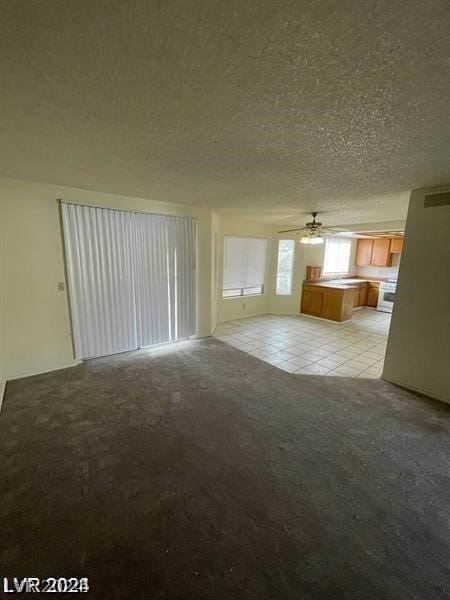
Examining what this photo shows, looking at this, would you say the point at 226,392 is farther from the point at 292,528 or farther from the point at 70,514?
the point at 70,514

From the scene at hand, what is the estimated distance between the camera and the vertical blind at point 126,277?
11.2 feet

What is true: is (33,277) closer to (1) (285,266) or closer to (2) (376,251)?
(1) (285,266)

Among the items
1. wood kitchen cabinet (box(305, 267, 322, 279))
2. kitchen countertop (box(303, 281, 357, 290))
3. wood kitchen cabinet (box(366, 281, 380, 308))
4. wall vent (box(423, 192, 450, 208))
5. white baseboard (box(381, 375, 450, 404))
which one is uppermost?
wall vent (box(423, 192, 450, 208))

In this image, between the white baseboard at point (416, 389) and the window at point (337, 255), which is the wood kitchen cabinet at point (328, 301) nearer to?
the window at point (337, 255)

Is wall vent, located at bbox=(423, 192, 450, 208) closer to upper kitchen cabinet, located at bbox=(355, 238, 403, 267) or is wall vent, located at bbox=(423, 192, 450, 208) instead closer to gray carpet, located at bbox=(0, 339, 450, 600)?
gray carpet, located at bbox=(0, 339, 450, 600)

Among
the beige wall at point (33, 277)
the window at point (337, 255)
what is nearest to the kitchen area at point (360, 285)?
the window at point (337, 255)

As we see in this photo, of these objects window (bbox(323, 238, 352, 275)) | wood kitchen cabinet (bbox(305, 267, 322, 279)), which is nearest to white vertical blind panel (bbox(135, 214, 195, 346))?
wood kitchen cabinet (bbox(305, 267, 322, 279))

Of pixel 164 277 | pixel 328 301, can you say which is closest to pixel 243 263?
Result: pixel 328 301

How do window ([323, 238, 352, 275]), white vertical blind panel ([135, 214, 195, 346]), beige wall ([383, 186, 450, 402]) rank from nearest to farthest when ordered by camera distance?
beige wall ([383, 186, 450, 402]) < white vertical blind panel ([135, 214, 195, 346]) < window ([323, 238, 352, 275])

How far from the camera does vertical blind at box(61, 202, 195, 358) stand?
340 cm

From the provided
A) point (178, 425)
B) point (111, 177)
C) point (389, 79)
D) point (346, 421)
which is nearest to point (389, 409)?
point (346, 421)

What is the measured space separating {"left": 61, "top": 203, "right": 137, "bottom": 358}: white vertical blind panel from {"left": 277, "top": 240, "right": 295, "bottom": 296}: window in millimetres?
3961

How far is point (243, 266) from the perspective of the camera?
6.01 metres

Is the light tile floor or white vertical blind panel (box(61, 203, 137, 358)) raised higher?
white vertical blind panel (box(61, 203, 137, 358))
